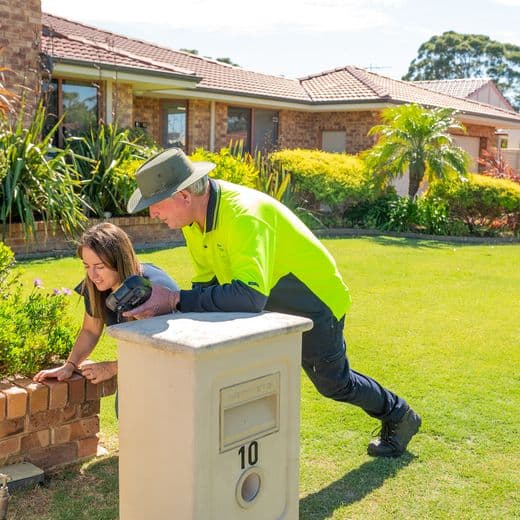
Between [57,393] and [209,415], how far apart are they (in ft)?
4.86

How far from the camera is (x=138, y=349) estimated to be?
269 cm

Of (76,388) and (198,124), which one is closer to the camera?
(76,388)

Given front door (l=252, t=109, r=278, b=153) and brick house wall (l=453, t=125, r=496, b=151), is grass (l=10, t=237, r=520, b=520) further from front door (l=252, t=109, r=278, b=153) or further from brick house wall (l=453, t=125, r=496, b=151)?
brick house wall (l=453, t=125, r=496, b=151)

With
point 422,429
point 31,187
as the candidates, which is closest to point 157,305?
point 422,429

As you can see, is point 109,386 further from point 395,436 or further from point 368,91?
point 368,91

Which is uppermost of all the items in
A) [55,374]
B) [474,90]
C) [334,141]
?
[474,90]

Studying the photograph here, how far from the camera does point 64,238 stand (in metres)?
11.4

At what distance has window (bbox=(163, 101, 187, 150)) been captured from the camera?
20.7 m

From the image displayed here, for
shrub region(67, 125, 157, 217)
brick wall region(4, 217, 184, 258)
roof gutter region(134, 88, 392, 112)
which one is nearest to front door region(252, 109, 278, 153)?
roof gutter region(134, 88, 392, 112)

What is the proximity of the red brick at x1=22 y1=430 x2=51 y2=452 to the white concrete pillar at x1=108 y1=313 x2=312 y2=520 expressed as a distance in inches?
41.4

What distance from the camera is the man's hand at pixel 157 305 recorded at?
10.0ft

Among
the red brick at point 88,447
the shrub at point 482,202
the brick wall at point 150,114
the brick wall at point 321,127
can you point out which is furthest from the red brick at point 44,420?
the brick wall at point 321,127

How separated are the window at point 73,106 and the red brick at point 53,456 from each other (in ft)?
41.8

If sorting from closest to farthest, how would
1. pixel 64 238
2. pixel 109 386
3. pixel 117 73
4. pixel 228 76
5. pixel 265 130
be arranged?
pixel 109 386 → pixel 64 238 → pixel 117 73 → pixel 228 76 → pixel 265 130
